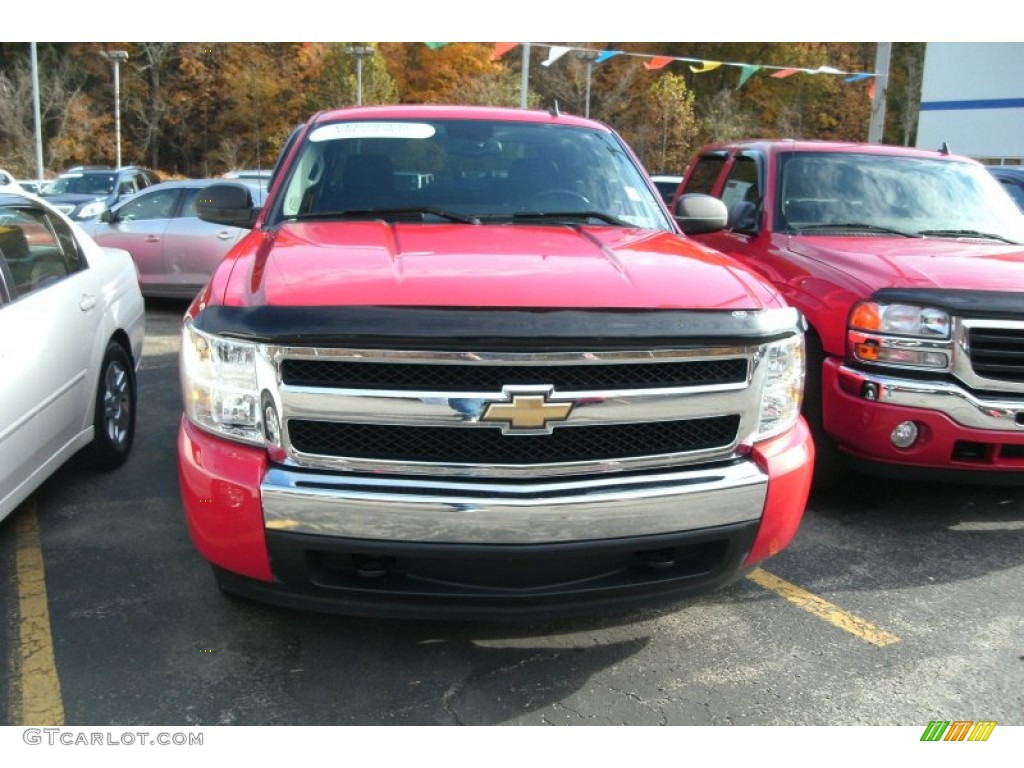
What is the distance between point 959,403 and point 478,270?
8.34 ft

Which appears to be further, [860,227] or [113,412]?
[860,227]

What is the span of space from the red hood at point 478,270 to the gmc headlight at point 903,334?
1194mm

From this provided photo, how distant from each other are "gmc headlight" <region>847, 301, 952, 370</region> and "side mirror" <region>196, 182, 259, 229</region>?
2971mm

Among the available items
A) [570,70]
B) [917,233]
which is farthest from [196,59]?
[917,233]

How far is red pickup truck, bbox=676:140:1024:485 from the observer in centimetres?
402

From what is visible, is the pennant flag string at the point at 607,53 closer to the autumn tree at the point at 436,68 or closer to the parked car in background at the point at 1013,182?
the parked car in background at the point at 1013,182

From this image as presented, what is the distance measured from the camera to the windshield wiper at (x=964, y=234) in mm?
5160

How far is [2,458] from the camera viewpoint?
346 cm

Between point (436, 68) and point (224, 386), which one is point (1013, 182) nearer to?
point (224, 386)

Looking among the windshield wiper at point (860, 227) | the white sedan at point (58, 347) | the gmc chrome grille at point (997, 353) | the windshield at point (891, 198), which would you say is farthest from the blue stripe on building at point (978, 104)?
the white sedan at point (58, 347)

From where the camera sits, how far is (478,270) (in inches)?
107

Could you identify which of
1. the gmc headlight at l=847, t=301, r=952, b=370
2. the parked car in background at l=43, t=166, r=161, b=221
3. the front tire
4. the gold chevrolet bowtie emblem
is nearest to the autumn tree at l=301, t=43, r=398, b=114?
the parked car in background at l=43, t=166, r=161, b=221

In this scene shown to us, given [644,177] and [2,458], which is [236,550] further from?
[644,177]

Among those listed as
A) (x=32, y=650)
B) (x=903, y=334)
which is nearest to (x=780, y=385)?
(x=903, y=334)
